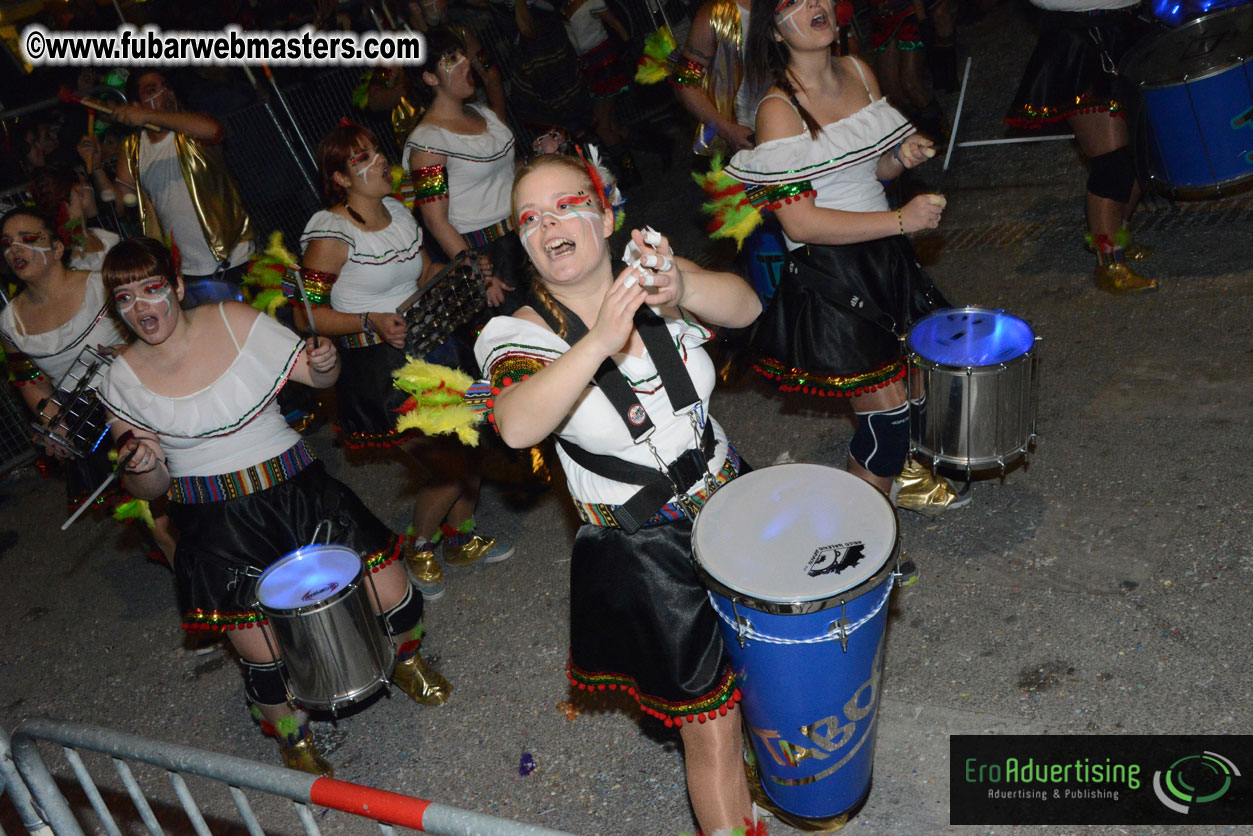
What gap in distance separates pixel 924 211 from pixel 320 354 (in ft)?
6.82

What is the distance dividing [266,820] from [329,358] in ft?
5.34

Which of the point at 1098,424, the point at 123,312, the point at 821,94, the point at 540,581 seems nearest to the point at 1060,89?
the point at 1098,424

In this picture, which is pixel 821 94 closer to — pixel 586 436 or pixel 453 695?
pixel 586 436

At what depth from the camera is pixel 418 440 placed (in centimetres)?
450

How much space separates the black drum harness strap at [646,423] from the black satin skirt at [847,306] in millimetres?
1096

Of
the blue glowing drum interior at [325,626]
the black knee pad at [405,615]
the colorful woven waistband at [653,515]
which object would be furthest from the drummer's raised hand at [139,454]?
the colorful woven waistband at [653,515]

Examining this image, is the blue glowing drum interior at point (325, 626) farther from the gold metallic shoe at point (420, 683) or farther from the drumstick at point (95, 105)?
the drumstick at point (95, 105)

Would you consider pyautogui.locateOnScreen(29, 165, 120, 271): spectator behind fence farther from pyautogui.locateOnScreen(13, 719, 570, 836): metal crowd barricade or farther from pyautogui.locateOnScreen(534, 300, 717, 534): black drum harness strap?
pyautogui.locateOnScreen(534, 300, 717, 534): black drum harness strap

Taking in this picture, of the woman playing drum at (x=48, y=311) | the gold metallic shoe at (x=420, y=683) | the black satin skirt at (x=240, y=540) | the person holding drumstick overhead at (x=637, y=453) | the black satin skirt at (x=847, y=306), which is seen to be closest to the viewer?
the person holding drumstick overhead at (x=637, y=453)

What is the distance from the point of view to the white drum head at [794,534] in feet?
7.86

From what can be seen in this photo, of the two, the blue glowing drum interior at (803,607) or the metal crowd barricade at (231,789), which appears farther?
the blue glowing drum interior at (803,607)

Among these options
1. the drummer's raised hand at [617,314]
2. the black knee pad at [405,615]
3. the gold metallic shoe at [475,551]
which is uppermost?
the drummer's raised hand at [617,314]

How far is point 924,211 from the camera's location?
3.30 m

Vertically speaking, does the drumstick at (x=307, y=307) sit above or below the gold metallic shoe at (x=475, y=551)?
above
